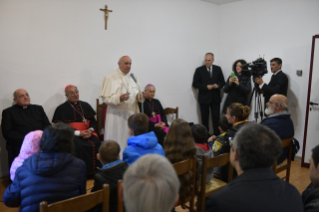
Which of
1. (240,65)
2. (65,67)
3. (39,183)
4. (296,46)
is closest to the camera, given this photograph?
(39,183)

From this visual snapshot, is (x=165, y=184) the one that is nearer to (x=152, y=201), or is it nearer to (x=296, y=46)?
(x=152, y=201)

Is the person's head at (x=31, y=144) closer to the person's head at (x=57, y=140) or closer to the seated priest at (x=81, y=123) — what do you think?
the person's head at (x=57, y=140)

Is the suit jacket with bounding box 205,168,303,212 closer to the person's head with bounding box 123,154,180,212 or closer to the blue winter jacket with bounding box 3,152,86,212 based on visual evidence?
the person's head with bounding box 123,154,180,212

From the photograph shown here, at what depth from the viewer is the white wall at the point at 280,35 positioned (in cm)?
442

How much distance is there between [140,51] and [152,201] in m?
4.02

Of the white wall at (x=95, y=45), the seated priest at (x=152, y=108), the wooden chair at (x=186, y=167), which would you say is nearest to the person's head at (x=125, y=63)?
the white wall at (x=95, y=45)

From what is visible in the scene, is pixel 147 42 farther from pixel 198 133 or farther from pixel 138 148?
pixel 138 148

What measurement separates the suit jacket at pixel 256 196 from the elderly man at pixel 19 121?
2.84m

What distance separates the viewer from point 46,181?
1568 mm

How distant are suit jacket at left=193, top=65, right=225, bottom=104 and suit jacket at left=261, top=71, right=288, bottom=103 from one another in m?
1.07

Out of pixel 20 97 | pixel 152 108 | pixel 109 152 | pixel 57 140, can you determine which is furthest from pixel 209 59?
pixel 57 140

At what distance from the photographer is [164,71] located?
16.5 feet

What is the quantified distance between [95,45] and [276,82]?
2.96m

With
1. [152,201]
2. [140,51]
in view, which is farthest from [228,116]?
[140,51]
